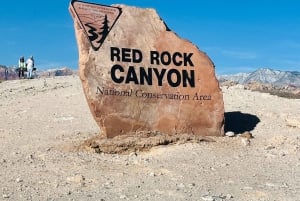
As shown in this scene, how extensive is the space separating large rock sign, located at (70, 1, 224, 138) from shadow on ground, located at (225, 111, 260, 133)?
3.78ft

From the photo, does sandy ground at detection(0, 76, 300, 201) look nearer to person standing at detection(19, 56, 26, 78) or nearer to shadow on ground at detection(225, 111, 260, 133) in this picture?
shadow on ground at detection(225, 111, 260, 133)

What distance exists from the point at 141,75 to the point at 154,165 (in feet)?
8.81

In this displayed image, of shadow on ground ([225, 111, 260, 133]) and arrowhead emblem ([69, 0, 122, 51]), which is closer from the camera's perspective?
arrowhead emblem ([69, 0, 122, 51])

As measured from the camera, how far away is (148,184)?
8469 millimetres

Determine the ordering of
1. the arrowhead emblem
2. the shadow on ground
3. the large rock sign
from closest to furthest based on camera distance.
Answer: the large rock sign
the arrowhead emblem
the shadow on ground

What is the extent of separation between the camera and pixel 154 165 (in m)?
9.51

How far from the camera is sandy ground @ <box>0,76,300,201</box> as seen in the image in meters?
8.10

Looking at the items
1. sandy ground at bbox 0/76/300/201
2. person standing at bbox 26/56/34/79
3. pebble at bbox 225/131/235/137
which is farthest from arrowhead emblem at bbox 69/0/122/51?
person standing at bbox 26/56/34/79

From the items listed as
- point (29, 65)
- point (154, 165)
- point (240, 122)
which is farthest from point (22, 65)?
point (154, 165)

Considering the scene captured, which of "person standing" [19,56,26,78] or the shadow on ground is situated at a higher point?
"person standing" [19,56,26,78]

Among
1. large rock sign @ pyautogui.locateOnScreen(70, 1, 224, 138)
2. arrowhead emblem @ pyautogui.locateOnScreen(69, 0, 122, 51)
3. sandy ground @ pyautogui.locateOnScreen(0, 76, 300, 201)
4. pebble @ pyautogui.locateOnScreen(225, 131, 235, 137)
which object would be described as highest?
arrowhead emblem @ pyautogui.locateOnScreen(69, 0, 122, 51)

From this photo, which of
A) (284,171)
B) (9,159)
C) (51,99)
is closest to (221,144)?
(284,171)

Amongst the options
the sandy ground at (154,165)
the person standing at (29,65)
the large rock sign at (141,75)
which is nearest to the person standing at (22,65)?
the person standing at (29,65)

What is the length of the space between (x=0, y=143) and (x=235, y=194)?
5.56 meters
